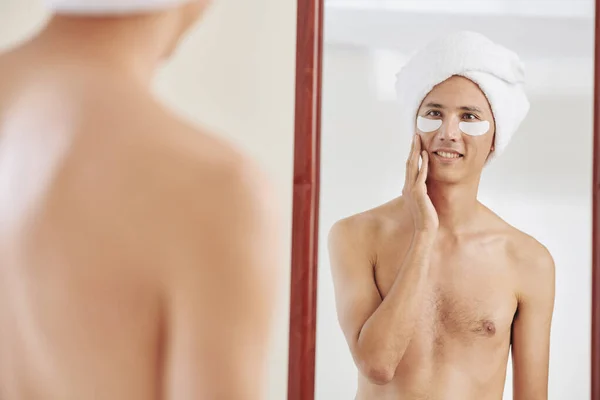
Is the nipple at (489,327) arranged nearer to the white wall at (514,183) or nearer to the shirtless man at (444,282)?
the shirtless man at (444,282)

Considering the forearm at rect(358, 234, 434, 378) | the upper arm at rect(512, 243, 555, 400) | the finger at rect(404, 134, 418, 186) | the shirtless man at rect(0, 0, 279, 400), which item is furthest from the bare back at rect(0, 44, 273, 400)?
the upper arm at rect(512, 243, 555, 400)

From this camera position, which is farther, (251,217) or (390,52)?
(390,52)

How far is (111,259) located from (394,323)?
49 centimetres

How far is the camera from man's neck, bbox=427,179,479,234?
130cm

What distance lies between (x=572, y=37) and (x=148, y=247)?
88 cm

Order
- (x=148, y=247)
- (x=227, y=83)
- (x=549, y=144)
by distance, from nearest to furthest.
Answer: (x=148, y=247) < (x=227, y=83) < (x=549, y=144)

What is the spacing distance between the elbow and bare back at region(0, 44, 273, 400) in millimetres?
297

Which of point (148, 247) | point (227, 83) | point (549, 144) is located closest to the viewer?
point (148, 247)

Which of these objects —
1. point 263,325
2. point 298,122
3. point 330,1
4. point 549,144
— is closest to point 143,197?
point 263,325

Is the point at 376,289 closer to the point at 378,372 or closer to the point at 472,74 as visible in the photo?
the point at 378,372

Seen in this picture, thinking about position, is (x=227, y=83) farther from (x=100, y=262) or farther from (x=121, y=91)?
(x=100, y=262)

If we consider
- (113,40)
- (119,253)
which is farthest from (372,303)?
(113,40)

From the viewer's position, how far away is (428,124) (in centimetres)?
128

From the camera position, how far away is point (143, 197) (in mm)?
962
